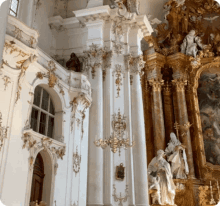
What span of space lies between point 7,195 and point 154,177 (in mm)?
7049

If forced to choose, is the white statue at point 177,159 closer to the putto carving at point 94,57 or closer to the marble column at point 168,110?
the marble column at point 168,110

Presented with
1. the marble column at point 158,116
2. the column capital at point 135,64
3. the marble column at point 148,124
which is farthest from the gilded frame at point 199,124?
the column capital at point 135,64

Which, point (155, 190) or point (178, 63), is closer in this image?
point (155, 190)

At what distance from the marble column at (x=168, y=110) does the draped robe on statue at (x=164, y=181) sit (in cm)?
319

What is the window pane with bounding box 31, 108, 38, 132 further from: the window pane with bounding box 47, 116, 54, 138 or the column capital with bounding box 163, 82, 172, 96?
the column capital with bounding box 163, 82, 172, 96

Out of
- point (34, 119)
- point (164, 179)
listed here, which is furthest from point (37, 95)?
point (164, 179)

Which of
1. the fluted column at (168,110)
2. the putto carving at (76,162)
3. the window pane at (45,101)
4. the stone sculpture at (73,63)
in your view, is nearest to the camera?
the window pane at (45,101)

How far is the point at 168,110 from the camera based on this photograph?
17172 mm

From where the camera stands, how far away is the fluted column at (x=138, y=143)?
39.4ft

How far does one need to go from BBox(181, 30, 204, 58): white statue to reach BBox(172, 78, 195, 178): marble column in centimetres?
180

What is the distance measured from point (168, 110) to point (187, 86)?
1856 mm

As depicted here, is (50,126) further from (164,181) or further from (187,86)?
(187,86)

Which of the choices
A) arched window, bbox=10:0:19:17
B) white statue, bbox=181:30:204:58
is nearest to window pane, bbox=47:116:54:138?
arched window, bbox=10:0:19:17

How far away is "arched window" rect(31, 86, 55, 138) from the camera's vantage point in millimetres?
9695
